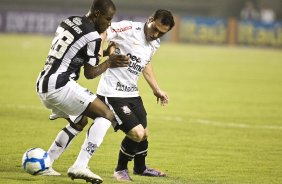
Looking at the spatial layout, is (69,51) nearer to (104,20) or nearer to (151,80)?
(104,20)

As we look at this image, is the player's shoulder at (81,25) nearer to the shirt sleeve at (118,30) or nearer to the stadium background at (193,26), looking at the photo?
the shirt sleeve at (118,30)

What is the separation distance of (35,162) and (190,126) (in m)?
6.26

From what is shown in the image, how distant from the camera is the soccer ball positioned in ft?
27.5

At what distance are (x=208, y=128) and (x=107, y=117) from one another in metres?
5.93

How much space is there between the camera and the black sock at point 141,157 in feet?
30.7

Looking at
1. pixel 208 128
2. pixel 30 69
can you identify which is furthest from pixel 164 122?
pixel 30 69

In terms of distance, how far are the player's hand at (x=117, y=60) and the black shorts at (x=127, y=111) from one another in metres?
0.66

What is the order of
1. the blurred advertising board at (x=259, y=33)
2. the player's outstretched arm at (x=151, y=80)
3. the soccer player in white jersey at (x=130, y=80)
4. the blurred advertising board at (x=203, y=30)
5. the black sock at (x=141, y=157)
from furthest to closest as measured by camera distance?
the blurred advertising board at (x=203, y=30)
the blurred advertising board at (x=259, y=33)
the player's outstretched arm at (x=151, y=80)
the black sock at (x=141, y=157)
the soccer player in white jersey at (x=130, y=80)

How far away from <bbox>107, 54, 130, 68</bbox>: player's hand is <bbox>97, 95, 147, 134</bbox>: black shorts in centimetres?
66

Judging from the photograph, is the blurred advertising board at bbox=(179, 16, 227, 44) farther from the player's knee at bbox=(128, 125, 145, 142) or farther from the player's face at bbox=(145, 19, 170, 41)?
the player's knee at bbox=(128, 125, 145, 142)

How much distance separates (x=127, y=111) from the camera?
900 centimetres

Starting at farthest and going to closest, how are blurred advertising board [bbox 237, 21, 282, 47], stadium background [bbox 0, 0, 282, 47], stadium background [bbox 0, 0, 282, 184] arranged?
stadium background [bbox 0, 0, 282, 47] < blurred advertising board [bbox 237, 21, 282, 47] < stadium background [bbox 0, 0, 282, 184]

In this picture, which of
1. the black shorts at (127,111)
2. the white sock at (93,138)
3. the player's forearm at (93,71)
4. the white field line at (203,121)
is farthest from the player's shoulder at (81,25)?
the white field line at (203,121)

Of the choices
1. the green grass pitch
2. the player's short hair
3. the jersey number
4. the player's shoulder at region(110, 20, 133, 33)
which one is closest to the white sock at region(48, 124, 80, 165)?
the green grass pitch
